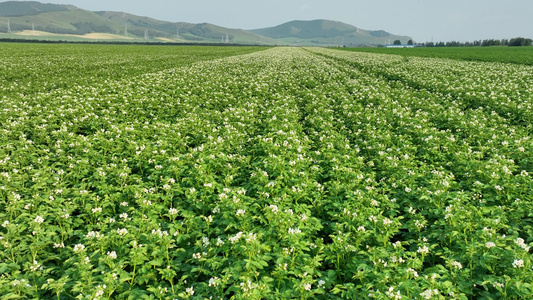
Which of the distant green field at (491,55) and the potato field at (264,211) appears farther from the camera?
the distant green field at (491,55)

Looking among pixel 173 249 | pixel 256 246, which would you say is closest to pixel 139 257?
pixel 173 249

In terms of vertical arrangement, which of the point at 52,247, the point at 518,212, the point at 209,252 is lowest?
the point at 52,247

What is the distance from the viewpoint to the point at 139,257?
4395mm

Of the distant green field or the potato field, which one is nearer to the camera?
the potato field

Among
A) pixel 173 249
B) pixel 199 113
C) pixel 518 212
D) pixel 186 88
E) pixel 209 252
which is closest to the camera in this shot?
pixel 209 252

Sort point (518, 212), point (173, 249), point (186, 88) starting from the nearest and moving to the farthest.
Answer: point (173, 249) < point (518, 212) < point (186, 88)

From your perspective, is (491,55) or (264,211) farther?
(491,55)

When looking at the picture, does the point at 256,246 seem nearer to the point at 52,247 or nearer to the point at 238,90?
the point at 52,247

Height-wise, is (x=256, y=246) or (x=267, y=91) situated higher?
(x=267, y=91)

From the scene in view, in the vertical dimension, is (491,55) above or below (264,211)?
above

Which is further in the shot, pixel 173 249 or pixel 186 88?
pixel 186 88

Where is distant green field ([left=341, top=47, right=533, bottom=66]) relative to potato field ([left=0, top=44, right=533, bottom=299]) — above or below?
above

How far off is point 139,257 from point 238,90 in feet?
55.3

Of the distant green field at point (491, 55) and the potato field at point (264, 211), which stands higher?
the distant green field at point (491, 55)
